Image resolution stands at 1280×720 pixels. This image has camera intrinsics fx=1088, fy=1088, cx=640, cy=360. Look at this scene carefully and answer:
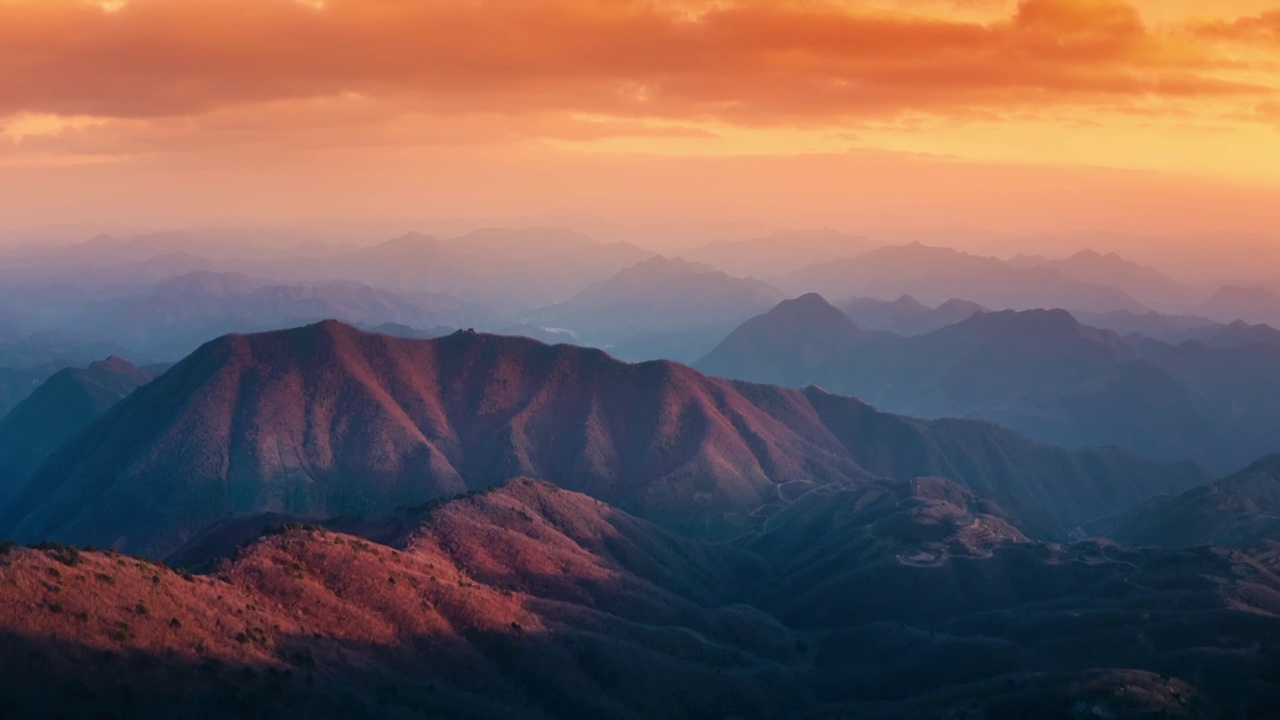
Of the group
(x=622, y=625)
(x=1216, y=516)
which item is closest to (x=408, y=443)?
(x=622, y=625)

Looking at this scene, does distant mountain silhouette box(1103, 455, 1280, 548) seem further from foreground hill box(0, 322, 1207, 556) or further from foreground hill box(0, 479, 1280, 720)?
foreground hill box(0, 479, 1280, 720)

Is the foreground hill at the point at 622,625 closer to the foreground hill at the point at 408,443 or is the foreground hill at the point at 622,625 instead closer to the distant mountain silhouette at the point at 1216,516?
the distant mountain silhouette at the point at 1216,516


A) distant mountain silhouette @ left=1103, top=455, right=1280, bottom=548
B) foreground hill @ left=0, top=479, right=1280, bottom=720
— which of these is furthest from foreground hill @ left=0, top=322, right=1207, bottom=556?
foreground hill @ left=0, top=479, right=1280, bottom=720

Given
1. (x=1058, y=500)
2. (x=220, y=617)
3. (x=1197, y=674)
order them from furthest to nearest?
(x=1058, y=500), (x=1197, y=674), (x=220, y=617)

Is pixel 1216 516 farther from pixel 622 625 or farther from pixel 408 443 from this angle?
pixel 408 443

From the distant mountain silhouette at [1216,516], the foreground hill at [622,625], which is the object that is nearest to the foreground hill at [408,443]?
the distant mountain silhouette at [1216,516]

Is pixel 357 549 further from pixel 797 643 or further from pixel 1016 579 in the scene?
pixel 1016 579

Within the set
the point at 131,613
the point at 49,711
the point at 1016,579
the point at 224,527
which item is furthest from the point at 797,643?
the point at 49,711
